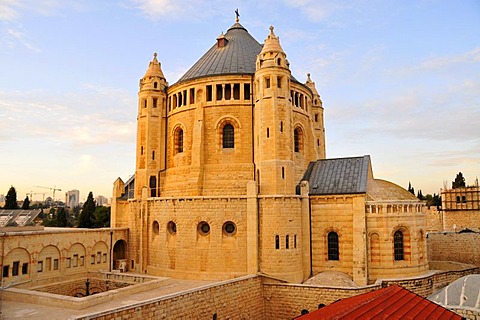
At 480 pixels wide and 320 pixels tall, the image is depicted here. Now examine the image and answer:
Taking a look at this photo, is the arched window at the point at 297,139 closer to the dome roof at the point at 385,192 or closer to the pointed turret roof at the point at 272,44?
the dome roof at the point at 385,192

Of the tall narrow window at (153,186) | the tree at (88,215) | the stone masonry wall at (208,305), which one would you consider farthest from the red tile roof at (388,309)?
the tree at (88,215)

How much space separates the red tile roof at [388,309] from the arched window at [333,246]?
28.2 ft

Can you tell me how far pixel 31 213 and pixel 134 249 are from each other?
847 centimetres

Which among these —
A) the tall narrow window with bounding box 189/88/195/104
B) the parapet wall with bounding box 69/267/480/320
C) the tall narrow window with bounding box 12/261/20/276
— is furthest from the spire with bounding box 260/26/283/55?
the tall narrow window with bounding box 12/261/20/276

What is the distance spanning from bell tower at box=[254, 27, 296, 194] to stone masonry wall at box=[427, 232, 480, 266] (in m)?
21.7

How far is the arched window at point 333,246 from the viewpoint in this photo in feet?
95.5

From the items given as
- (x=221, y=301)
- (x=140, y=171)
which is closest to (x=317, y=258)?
(x=221, y=301)

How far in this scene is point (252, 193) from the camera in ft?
94.4

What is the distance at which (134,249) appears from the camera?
3331cm

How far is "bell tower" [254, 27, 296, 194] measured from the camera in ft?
95.8

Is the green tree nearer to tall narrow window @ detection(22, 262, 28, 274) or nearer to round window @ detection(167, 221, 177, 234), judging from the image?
round window @ detection(167, 221, 177, 234)

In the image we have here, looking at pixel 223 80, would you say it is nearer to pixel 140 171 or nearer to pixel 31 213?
pixel 140 171

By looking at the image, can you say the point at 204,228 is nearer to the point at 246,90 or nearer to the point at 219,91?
the point at 219,91

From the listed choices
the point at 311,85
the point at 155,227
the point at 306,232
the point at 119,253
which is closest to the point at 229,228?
the point at 306,232
